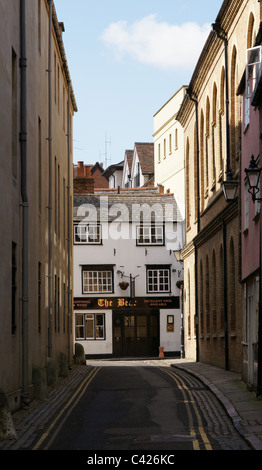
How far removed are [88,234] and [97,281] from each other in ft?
10.4

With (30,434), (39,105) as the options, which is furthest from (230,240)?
(30,434)

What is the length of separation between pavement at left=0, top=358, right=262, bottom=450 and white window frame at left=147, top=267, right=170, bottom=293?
1135 inches

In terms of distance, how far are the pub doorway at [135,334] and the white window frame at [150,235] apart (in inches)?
181

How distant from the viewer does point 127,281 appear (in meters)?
57.5

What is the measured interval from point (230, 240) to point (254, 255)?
8.76 m

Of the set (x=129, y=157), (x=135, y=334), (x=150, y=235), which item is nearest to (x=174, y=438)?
(x=135, y=334)

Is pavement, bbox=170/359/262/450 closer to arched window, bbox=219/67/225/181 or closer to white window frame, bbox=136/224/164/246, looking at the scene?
arched window, bbox=219/67/225/181

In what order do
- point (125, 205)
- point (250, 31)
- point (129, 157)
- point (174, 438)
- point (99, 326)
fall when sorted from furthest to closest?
point (129, 157)
point (125, 205)
point (99, 326)
point (250, 31)
point (174, 438)

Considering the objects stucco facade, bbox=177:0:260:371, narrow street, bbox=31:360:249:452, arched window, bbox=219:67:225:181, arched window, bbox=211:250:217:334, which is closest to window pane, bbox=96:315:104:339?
stucco facade, bbox=177:0:260:371

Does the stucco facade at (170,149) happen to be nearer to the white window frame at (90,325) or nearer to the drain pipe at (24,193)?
the white window frame at (90,325)

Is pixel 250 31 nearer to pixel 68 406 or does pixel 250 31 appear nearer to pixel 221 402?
pixel 221 402

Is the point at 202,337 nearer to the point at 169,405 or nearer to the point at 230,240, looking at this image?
the point at 230,240

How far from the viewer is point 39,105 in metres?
24.3

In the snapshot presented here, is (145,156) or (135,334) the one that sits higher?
(145,156)
